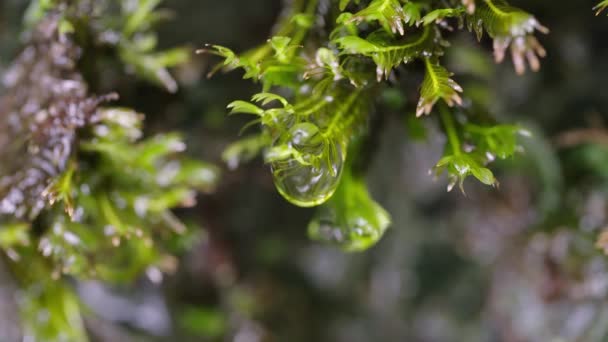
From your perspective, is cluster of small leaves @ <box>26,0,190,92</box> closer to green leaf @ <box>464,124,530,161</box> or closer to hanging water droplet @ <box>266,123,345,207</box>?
hanging water droplet @ <box>266,123,345,207</box>

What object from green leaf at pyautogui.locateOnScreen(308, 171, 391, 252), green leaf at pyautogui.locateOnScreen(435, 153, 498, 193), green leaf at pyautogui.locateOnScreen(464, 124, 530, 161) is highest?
green leaf at pyautogui.locateOnScreen(435, 153, 498, 193)

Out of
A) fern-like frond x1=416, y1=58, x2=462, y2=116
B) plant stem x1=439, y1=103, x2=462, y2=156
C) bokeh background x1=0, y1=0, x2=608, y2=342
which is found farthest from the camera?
bokeh background x1=0, y1=0, x2=608, y2=342

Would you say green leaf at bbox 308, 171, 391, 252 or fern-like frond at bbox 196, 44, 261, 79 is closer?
fern-like frond at bbox 196, 44, 261, 79

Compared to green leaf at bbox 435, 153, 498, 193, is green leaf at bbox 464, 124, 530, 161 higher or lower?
lower

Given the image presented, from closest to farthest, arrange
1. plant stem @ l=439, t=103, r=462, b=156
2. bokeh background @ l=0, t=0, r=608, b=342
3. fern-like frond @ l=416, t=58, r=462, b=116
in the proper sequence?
fern-like frond @ l=416, t=58, r=462, b=116
plant stem @ l=439, t=103, r=462, b=156
bokeh background @ l=0, t=0, r=608, b=342

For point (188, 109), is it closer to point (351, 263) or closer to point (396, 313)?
point (351, 263)

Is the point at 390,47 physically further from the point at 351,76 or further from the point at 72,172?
the point at 72,172

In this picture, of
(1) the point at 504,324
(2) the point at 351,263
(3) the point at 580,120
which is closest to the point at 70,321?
(2) the point at 351,263

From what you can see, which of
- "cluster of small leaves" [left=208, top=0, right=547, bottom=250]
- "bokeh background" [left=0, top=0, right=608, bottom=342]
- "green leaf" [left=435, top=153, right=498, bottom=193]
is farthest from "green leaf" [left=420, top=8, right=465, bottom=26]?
"bokeh background" [left=0, top=0, right=608, bottom=342]
